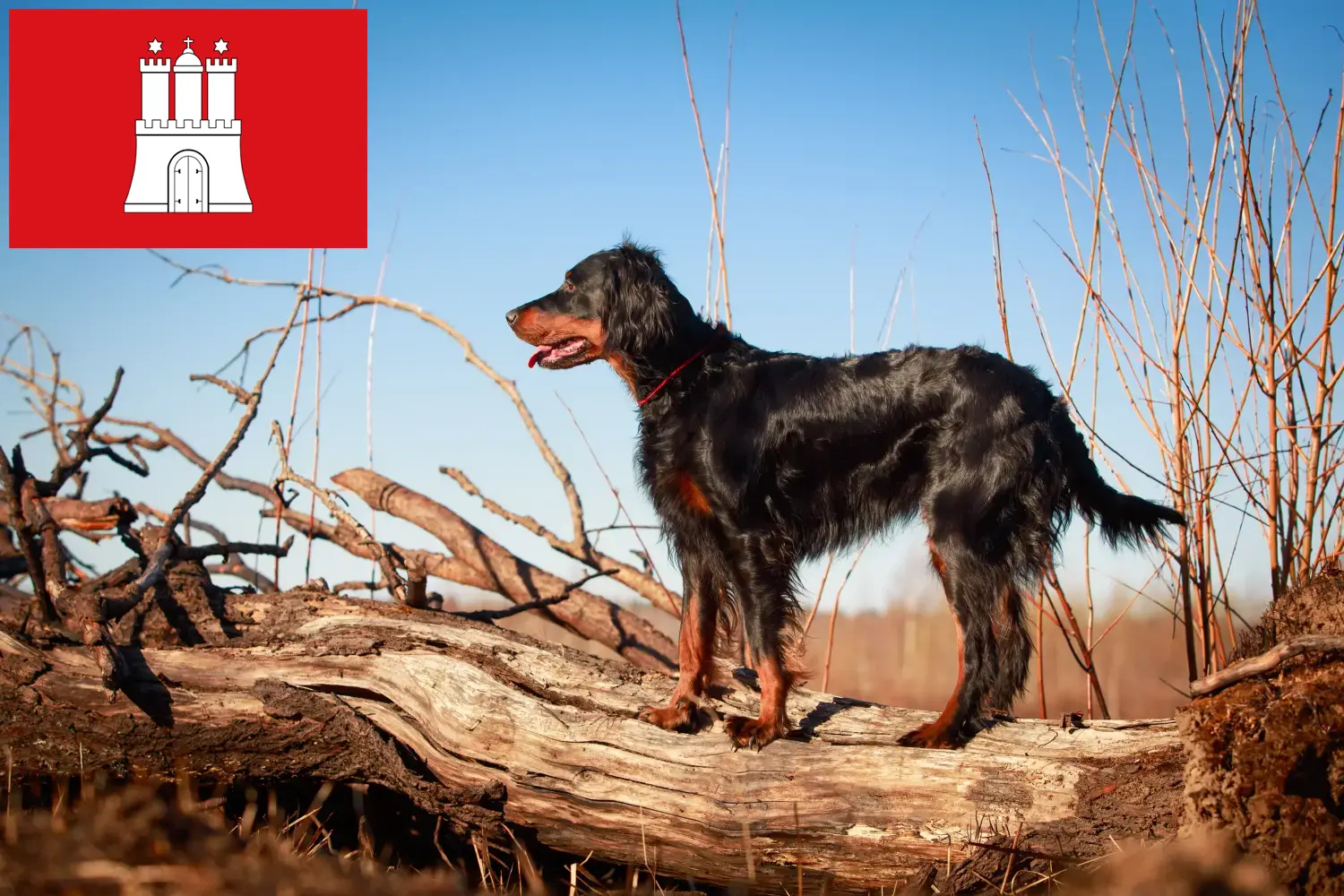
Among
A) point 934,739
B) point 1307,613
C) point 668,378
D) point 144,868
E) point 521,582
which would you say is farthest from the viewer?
point 521,582

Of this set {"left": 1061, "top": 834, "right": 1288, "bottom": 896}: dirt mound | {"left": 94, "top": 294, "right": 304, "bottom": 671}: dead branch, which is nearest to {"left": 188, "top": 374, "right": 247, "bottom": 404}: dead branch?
{"left": 94, "top": 294, "right": 304, "bottom": 671}: dead branch

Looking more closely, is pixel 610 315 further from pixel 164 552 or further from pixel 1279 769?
pixel 1279 769

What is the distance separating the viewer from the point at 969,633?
10.7 ft

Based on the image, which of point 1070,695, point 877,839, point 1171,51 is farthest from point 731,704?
point 1070,695

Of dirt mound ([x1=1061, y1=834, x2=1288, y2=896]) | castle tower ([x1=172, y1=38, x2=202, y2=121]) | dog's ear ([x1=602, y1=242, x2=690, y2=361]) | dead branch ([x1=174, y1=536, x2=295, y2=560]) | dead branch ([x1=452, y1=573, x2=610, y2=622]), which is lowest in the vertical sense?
dirt mound ([x1=1061, y1=834, x2=1288, y2=896])

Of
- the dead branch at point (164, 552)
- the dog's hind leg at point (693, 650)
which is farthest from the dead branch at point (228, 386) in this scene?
the dog's hind leg at point (693, 650)

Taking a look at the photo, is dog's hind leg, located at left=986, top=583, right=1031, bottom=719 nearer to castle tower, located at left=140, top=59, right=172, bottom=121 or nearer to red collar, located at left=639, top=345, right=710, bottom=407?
red collar, located at left=639, top=345, right=710, bottom=407

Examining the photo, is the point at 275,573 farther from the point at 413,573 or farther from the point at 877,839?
the point at 877,839

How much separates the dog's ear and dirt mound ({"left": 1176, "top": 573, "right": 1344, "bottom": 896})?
2.14 metres

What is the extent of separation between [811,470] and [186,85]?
4.01 meters

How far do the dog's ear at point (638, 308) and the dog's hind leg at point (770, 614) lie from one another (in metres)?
0.83

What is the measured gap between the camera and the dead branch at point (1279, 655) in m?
2.39

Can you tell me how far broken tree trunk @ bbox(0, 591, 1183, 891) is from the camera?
287cm

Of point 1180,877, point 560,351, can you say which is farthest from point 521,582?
point 1180,877
